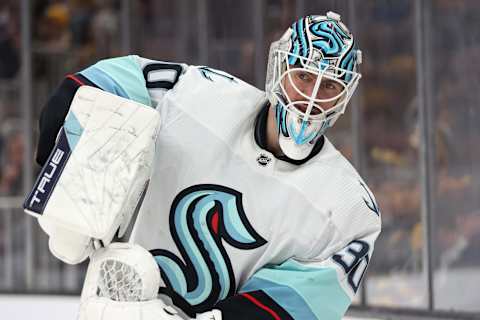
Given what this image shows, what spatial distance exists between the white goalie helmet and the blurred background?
1816 millimetres

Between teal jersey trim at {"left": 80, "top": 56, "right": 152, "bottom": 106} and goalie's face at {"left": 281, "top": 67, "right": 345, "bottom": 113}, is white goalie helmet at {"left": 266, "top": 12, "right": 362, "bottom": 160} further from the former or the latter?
teal jersey trim at {"left": 80, "top": 56, "right": 152, "bottom": 106}

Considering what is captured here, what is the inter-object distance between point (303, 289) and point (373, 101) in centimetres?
306

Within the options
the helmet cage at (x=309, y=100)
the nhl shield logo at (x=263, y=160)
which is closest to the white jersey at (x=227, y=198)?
the nhl shield logo at (x=263, y=160)

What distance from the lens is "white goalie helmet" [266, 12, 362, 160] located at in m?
1.91

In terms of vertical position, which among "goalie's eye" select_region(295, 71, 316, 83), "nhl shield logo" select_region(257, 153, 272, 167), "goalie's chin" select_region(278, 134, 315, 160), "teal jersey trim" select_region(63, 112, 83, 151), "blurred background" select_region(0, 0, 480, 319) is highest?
"goalie's eye" select_region(295, 71, 316, 83)

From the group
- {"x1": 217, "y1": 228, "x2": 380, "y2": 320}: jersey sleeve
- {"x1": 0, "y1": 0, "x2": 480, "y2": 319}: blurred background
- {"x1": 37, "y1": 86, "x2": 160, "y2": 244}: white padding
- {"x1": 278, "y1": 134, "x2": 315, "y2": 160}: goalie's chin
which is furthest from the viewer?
{"x1": 0, "y1": 0, "x2": 480, "y2": 319}: blurred background

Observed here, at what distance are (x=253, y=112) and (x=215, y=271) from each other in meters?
0.32

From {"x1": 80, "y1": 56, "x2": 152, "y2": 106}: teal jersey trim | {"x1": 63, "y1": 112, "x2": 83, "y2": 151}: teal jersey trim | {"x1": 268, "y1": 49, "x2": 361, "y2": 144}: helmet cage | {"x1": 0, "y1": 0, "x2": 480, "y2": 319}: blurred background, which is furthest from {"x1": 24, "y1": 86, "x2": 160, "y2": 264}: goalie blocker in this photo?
{"x1": 0, "y1": 0, "x2": 480, "y2": 319}: blurred background

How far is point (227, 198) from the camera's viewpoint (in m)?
2.04

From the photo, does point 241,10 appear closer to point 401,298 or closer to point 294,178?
point 401,298

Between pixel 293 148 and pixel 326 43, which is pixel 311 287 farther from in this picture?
pixel 326 43

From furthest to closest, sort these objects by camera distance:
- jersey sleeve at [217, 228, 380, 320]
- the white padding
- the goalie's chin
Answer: the goalie's chin
jersey sleeve at [217, 228, 380, 320]
the white padding

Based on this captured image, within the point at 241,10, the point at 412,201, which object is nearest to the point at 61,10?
the point at 241,10

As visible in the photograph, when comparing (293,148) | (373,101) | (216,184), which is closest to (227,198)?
(216,184)
